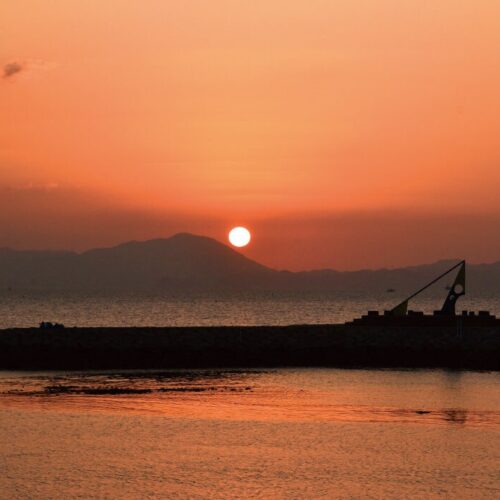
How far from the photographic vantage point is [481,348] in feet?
201

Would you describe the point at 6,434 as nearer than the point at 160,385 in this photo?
Yes

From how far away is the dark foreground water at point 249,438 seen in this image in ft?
85.1

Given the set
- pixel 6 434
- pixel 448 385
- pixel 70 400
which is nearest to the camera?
pixel 6 434

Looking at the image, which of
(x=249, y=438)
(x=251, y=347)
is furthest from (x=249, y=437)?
(x=251, y=347)

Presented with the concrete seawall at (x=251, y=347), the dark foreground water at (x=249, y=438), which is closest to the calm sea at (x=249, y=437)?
the dark foreground water at (x=249, y=438)

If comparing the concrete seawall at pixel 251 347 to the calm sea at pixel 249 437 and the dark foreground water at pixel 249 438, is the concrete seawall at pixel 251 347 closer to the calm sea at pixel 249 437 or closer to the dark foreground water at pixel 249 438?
the calm sea at pixel 249 437

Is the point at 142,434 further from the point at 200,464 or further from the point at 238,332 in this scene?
the point at 238,332

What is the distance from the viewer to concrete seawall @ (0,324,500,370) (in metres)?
60.0

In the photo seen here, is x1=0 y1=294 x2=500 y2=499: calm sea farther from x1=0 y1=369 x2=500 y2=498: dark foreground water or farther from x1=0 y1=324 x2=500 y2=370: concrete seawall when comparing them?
x1=0 y1=324 x2=500 y2=370: concrete seawall

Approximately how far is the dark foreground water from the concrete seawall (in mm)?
9281

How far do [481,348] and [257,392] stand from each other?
21.2 m

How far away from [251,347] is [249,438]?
102 feet

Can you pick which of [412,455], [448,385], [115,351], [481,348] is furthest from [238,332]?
[412,455]

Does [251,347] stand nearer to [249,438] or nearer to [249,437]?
[249,437]
